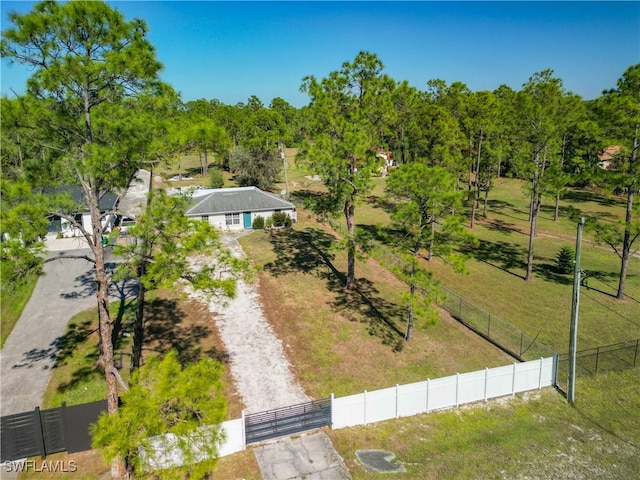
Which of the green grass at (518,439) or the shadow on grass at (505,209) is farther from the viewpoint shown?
the shadow on grass at (505,209)

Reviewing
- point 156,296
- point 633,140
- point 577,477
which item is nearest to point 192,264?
point 156,296

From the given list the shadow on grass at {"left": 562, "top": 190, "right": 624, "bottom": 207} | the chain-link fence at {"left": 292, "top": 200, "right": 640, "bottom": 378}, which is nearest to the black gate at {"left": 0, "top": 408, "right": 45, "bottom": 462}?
the chain-link fence at {"left": 292, "top": 200, "right": 640, "bottom": 378}

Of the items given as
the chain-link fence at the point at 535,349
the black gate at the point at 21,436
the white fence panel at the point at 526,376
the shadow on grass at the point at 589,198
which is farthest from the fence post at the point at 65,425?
the shadow on grass at the point at 589,198

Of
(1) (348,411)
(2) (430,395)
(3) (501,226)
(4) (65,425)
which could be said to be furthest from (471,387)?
(3) (501,226)

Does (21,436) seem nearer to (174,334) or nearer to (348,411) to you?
(174,334)

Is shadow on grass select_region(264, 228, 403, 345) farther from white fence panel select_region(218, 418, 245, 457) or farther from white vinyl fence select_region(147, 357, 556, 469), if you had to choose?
white fence panel select_region(218, 418, 245, 457)

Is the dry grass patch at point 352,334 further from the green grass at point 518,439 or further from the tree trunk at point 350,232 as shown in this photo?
the green grass at point 518,439
